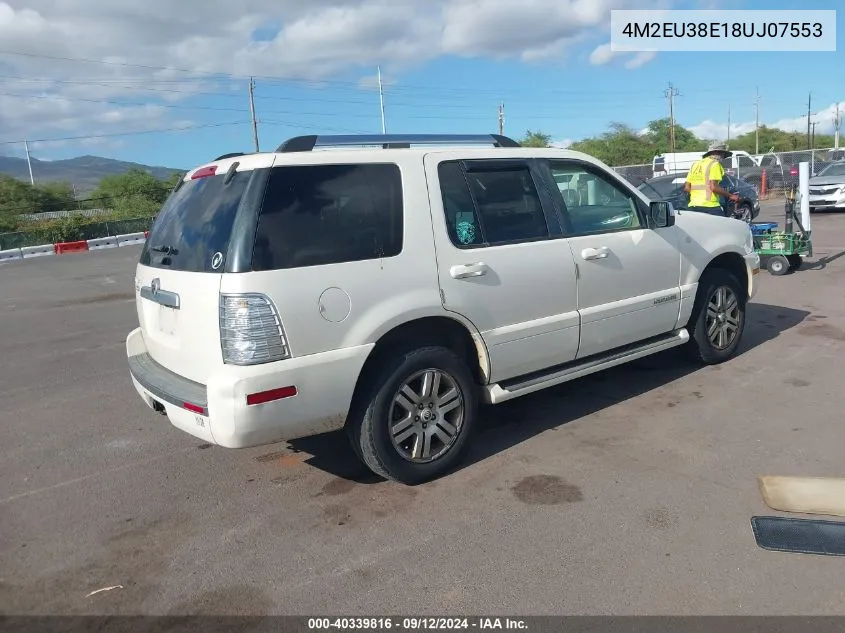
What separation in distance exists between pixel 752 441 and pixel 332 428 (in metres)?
2.63

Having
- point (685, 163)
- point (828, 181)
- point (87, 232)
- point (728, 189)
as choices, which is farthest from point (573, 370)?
point (685, 163)

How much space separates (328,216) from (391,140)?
89 centimetres

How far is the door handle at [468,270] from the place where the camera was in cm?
400

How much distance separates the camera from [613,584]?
2.96 metres

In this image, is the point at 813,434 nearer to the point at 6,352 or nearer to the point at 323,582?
the point at 323,582

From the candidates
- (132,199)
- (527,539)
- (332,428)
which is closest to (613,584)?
(527,539)

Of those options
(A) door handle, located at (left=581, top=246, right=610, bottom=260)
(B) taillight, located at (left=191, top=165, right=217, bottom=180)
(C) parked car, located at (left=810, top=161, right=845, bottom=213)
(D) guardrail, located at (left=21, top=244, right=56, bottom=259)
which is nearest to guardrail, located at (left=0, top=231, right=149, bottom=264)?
(D) guardrail, located at (left=21, top=244, right=56, bottom=259)

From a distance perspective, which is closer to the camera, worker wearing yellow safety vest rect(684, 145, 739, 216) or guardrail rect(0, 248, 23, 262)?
worker wearing yellow safety vest rect(684, 145, 739, 216)

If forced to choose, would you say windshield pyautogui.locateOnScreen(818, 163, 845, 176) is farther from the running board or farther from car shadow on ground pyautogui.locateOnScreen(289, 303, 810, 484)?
the running board

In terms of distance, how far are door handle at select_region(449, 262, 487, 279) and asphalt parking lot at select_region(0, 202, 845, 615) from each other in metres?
1.17

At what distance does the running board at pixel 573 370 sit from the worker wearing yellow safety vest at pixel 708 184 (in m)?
4.58

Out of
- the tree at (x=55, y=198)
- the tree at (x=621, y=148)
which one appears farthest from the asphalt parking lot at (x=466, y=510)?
the tree at (x=621, y=148)

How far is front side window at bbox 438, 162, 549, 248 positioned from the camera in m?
4.12

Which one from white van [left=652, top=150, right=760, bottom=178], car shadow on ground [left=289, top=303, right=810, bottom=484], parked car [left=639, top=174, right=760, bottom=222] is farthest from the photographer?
white van [left=652, top=150, right=760, bottom=178]
